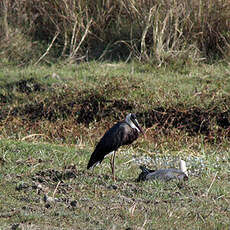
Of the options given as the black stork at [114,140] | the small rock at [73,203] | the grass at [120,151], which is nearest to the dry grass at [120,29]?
the grass at [120,151]

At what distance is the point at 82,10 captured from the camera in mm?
12297

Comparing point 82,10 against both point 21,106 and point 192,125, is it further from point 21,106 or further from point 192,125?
point 192,125

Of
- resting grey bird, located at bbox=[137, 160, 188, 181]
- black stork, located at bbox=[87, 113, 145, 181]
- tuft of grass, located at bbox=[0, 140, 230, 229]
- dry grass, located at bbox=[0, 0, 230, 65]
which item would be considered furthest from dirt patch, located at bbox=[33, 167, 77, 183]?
dry grass, located at bbox=[0, 0, 230, 65]

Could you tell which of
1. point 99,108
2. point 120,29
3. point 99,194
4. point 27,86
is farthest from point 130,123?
point 120,29

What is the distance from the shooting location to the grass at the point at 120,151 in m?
4.82

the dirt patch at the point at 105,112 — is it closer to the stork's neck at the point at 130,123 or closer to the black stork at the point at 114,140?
the stork's neck at the point at 130,123

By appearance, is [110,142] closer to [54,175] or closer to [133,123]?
[133,123]

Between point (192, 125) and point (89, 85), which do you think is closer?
point (192, 125)

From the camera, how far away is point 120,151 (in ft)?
25.4

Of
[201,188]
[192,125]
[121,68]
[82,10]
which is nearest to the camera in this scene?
[201,188]

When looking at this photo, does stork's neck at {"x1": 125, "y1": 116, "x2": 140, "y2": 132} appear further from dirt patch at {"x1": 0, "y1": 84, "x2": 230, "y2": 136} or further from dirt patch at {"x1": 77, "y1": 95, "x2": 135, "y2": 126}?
dirt patch at {"x1": 77, "y1": 95, "x2": 135, "y2": 126}

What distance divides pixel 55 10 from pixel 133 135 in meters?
6.51

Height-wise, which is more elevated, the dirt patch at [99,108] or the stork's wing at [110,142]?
the stork's wing at [110,142]

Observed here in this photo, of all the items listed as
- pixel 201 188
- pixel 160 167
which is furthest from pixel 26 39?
pixel 201 188
